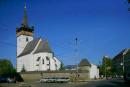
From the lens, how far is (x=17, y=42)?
11238 cm

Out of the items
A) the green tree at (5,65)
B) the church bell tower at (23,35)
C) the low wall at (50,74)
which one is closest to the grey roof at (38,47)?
the church bell tower at (23,35)

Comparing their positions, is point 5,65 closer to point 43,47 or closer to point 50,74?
point 43,47

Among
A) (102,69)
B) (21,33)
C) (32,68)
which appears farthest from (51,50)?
(102,69)

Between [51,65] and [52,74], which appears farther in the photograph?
[51,65]

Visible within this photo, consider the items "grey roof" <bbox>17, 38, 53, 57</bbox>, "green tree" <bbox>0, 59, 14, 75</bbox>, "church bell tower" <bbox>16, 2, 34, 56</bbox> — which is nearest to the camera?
"grey roof" <bbox>17, 38, 53, 57</bbox>

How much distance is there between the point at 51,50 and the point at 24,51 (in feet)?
46.6

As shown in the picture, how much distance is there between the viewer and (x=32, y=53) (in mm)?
102875

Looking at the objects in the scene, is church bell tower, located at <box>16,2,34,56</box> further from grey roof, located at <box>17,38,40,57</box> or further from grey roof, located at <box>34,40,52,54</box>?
grey roof, located at <box>34,40,52,54</box>

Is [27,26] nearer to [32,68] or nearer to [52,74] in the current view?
[32,68]

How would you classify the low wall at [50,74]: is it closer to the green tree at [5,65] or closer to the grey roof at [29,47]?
the grey roof at [29,47]

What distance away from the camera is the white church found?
9825cm

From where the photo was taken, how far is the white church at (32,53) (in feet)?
322

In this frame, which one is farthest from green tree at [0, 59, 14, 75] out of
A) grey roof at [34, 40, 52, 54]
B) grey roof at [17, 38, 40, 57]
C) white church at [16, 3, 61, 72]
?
grey roof at [34, 40, 52, 54]

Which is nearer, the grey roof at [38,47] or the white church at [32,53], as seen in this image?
the white church at [32,53]
